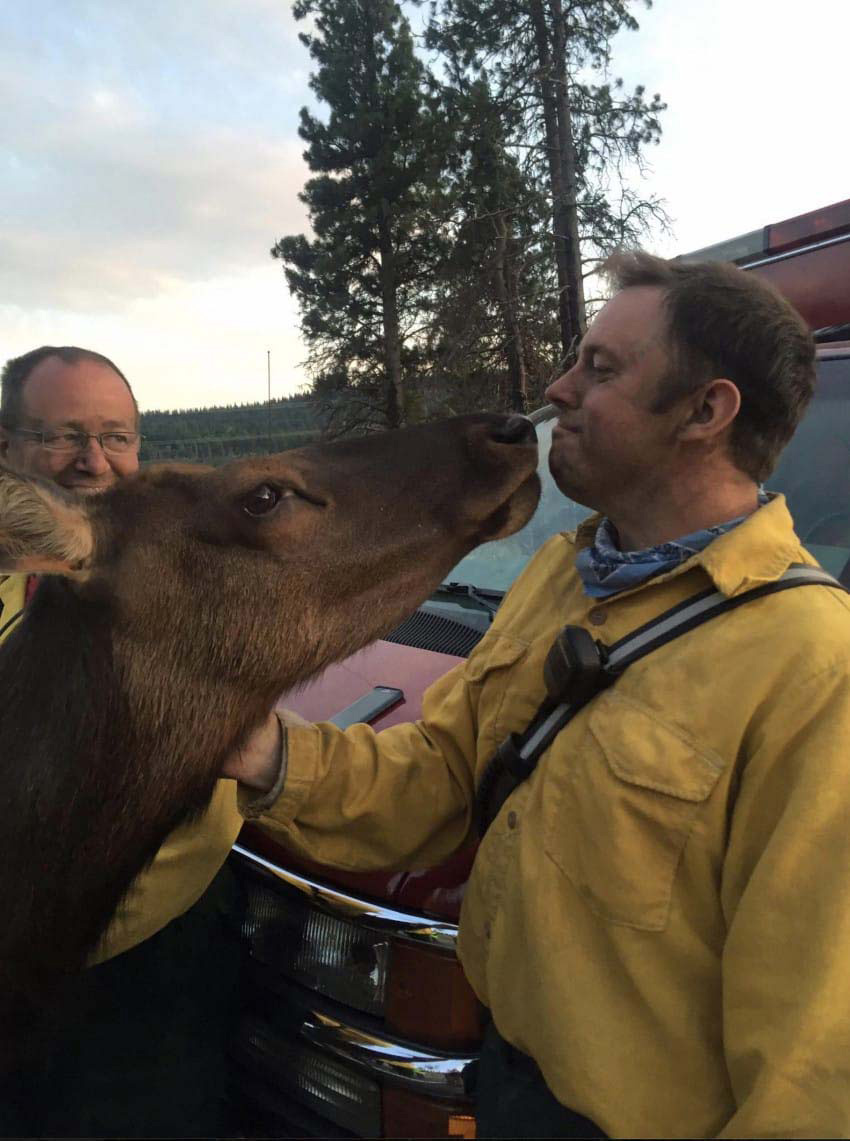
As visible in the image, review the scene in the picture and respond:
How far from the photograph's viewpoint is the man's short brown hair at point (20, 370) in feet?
10.6

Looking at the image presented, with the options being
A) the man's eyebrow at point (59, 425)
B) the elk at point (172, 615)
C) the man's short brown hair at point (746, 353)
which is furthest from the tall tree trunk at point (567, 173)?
the man's short brown hair at point (746, 353)

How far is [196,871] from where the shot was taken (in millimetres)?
2391

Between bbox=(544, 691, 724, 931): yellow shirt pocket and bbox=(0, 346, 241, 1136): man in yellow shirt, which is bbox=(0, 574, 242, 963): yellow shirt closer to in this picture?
bbox=(0, 346, 241, 1136): man in yellow shirt

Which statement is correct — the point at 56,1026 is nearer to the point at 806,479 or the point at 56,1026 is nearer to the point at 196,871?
the point at 196,871

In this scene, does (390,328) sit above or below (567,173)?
above

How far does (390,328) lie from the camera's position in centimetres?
2578

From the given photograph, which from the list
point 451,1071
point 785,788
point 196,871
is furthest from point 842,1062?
point 196,871

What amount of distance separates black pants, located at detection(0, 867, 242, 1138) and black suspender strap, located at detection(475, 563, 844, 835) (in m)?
1.28

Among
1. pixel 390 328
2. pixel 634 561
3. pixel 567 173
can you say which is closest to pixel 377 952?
pixel 634 561

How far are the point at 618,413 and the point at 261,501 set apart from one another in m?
1.01

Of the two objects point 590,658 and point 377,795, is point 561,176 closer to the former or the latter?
point 377,795

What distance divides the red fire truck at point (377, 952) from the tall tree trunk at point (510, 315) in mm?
15362

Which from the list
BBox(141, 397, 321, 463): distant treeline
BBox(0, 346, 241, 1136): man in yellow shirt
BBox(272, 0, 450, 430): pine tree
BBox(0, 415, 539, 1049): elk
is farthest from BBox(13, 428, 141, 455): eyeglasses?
BBox(272, 0, 450, 430): pine tree

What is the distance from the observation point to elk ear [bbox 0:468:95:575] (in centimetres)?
204
